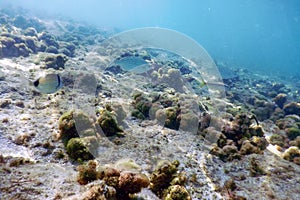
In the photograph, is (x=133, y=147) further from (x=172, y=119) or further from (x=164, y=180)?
(x=172, y=119)

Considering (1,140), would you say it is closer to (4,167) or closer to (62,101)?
(4,167)

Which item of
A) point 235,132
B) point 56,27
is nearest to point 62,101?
point 235,132

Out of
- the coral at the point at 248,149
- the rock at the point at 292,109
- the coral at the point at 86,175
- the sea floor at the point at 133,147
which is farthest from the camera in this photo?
the rock at the point at 292,109

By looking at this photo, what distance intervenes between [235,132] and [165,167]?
13.0ft

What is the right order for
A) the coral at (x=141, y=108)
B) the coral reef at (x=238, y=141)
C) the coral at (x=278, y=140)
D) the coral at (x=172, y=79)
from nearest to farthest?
the coral reef at (x=238, y=141) → the coral at (x=141, y=108) → the coral at (x=278, y=140) → the coral at (x=172, y=79)

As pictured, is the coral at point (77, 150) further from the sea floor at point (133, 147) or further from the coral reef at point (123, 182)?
the coral reef at point (123, 182)

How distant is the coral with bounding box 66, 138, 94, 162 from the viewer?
5.01 meters

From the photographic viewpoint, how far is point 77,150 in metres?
5.03

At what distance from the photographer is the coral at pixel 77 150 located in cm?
501

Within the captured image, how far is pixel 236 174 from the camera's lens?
5.78 m

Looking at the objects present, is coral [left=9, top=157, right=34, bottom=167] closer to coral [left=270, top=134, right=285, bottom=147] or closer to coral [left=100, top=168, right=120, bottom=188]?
coral [left=100, top=168, right=120, bottom=188]

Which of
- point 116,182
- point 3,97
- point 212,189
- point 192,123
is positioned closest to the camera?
point 116,182

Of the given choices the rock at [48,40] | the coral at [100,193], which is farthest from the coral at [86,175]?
the rock at [48,40]

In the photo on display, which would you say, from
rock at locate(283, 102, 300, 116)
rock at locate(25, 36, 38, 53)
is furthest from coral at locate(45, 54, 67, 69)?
rock at locate(283, 102, 300, 116)
